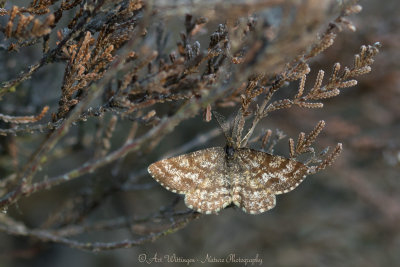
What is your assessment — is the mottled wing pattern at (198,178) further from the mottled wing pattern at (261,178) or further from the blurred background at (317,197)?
the blurred background at (317,197)

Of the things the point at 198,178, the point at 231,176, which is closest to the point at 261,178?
the point at 231,176

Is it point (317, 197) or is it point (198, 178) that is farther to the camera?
point (317, 197)

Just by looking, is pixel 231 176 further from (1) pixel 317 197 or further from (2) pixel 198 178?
(1) pixel 317 197

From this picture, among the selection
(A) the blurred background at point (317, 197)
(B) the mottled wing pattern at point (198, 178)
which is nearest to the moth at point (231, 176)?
(B) the mottled wing pattern at point (198, 178)

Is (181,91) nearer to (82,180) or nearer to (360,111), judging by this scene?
(82,180)

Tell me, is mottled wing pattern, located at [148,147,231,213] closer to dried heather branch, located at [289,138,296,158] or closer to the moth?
the moth

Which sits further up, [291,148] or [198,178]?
[291,148]
